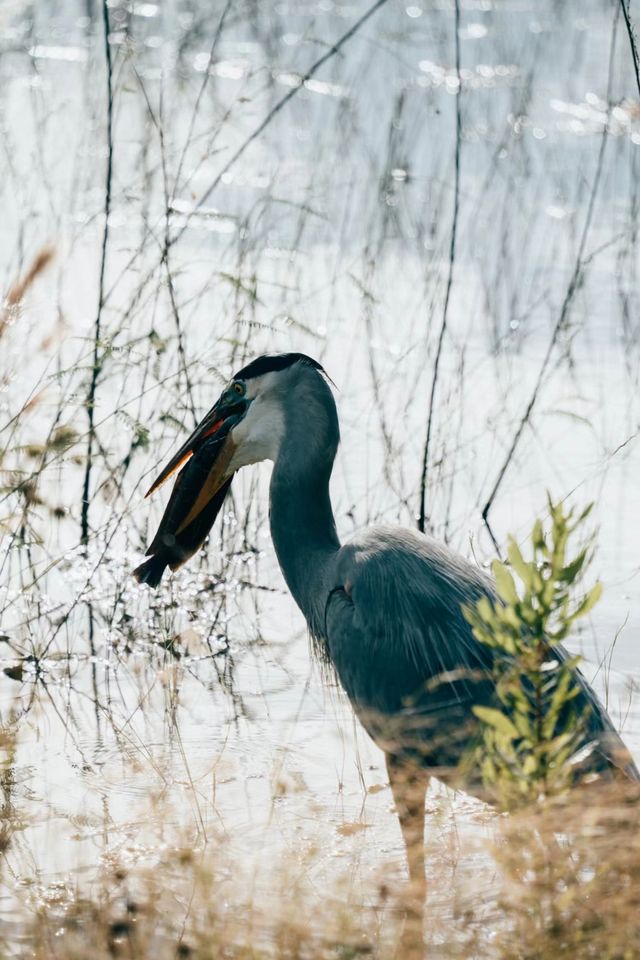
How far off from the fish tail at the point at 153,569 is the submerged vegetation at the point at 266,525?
278mm

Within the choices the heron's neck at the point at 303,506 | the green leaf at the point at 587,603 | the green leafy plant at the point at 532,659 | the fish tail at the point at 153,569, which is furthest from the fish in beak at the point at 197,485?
the green leaf at the point at 587,603

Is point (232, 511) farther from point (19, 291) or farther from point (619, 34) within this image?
point (619, 34)

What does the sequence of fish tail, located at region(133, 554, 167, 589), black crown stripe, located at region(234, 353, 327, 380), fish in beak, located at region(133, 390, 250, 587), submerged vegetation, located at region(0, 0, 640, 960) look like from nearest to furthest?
submerged vegetation, located at region(0, 0, 640, 960) < black crown stripe, located at region(234, 353, 327, 380) < fish in beak, located at region(133, 390, 250, 587) < fish tail, located at region(133, 554, 167, 589)

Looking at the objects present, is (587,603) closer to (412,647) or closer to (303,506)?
(412,647)

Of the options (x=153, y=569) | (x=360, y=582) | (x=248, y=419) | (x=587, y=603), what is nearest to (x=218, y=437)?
(x=248, y=419)

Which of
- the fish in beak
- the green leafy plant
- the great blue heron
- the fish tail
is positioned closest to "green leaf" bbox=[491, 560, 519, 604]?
the green leafy plant

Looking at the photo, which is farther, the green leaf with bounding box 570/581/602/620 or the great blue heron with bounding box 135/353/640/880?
the great blue heron with bounding box 135/353/640/880

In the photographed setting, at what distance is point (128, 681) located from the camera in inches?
177

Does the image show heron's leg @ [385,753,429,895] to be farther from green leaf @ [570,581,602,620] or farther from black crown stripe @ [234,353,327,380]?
green leaf @ [570,581,602,620]

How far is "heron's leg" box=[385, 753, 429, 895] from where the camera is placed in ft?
10.8

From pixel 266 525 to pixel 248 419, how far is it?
1.48 metres

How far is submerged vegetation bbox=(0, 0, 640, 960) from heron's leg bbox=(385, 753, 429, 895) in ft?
0.29

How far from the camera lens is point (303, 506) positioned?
13.2 ft

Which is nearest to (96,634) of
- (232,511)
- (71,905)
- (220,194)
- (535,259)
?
(232,511)
